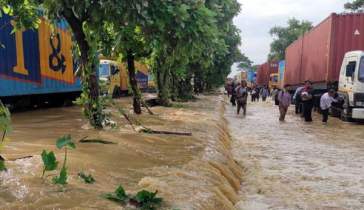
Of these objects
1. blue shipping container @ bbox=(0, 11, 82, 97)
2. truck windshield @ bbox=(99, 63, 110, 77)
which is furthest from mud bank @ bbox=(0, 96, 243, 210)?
truck windshield @ bbox=(99, 63, 110, 77)

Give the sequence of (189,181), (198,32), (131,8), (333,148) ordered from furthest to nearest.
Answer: (333,148)
(198,32)
(131,8)
(189,181)

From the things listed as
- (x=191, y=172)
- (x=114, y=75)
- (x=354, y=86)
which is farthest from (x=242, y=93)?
(x=191, y=172)

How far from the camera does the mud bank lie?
2787mm

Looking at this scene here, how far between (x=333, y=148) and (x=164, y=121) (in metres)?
4.31

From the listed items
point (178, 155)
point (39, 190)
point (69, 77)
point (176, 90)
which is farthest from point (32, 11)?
point (176, 90)

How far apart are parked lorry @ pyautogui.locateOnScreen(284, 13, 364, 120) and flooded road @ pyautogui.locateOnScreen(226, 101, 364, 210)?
1.15 metres

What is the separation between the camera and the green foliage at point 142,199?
285 centimetres

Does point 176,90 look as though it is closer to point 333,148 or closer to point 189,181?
point 333,148

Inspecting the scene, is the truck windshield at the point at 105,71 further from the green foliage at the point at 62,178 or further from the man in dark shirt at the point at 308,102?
the green foliage at the point at 62,178

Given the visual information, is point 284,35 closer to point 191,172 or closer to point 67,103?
point 67,103

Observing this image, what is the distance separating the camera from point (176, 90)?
20062mm

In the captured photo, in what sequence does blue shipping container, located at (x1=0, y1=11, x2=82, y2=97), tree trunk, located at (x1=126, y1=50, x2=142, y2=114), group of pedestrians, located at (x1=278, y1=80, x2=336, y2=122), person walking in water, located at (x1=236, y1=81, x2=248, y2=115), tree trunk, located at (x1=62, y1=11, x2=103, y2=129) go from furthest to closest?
person walking in water, located at (x1=236, y1=81, x2=248, y2=115)
group of pedestrians, located at (x1=278, y1=80, x2=336, y2=122)
tree trunk, located at (x1=126, y1=50, x2=142, y2=114)
blue shipping container, located at (x1=0, y1=11, x2=82, y2=97)
tree trunk, located at (x1=62, y1=11, x2=103, y2=129)

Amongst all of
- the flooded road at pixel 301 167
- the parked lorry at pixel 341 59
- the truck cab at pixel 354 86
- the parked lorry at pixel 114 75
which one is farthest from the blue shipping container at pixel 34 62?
the parked lorry at pixel 341 59

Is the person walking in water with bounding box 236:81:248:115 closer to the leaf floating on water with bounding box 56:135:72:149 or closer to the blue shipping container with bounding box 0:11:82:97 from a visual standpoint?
the blue shipping container with bounding box 0:11:82:97
